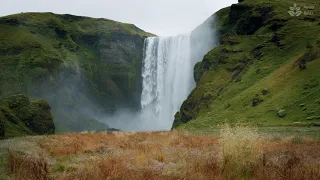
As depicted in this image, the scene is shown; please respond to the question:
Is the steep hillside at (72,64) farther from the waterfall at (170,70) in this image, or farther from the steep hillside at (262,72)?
the steep hillside at (262,72)

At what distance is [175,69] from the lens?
113m

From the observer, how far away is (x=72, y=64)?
441 feet

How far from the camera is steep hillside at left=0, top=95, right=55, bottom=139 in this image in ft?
191

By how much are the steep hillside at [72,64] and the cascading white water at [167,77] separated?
65.6ft

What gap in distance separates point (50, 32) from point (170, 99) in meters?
64.3

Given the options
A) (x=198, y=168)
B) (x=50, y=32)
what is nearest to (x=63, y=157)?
(x=198, y=168)

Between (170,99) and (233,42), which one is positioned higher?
(233,42)

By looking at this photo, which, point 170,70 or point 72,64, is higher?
point 72,64

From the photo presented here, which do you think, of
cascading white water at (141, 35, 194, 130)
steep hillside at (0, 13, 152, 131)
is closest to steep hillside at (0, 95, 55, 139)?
steep hillside at (0, 13, 152, 131)

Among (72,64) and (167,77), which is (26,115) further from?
(72,64)

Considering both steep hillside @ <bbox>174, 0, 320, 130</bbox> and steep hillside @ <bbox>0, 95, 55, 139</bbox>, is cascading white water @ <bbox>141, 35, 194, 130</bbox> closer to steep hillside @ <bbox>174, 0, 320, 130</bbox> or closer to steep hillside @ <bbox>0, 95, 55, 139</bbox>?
steep hillside @ <bbox>174, 0, 320, 130</bbox>

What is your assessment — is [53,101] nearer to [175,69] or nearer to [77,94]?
[77,94]

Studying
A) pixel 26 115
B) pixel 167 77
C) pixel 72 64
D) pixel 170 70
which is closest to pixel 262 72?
pixel 26 115

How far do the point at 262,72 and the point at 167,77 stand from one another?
4943 centimetres
